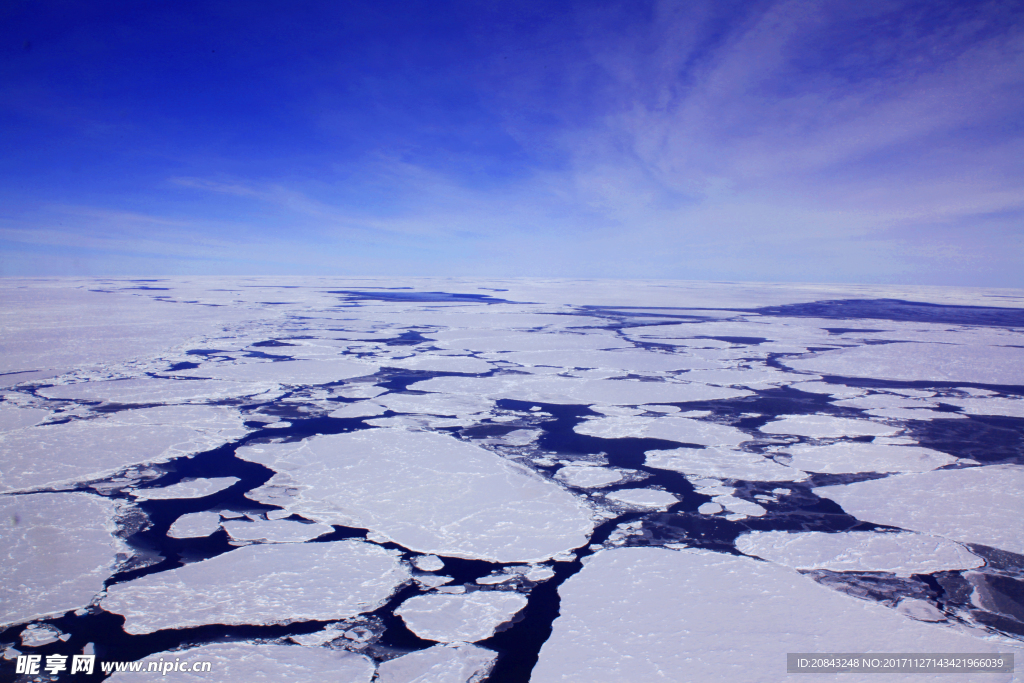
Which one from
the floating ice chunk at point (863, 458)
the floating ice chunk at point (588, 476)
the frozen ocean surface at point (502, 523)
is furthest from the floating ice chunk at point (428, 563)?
the floating ice chunk at point (863, 458)

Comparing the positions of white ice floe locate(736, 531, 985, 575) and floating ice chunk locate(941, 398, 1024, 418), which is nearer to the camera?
white ice floe locate(736, 531, 985, 575)

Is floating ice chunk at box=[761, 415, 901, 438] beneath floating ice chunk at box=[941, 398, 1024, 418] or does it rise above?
beneath

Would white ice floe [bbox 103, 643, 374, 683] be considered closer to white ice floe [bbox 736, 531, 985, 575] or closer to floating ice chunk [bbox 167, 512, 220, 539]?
floating ice chunk [bbox 167, 512, 220, 539]

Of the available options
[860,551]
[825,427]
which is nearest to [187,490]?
[860,551]

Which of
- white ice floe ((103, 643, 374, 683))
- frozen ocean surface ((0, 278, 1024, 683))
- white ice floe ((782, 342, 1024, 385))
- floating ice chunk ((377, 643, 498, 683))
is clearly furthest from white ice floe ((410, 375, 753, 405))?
white ice floe ((103, 643, 374, 683))

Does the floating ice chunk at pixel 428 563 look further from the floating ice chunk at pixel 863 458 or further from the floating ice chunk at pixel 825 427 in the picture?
Result: the floating ice chunk at pixel 825 427

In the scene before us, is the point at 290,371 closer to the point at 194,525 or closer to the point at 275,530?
the point at 194,525
